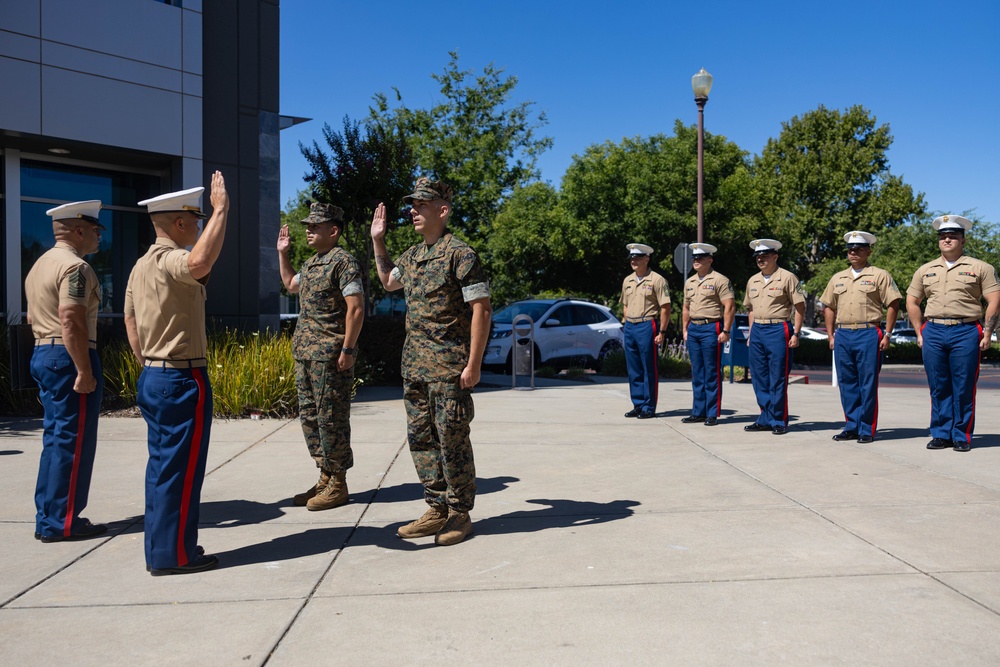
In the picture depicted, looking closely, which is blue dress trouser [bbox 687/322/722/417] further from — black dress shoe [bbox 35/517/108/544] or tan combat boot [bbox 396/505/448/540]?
black dress shoe [bbox 35/517/108/544]

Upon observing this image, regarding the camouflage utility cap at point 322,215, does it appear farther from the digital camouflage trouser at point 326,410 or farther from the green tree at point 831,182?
the green tree at point 831,182

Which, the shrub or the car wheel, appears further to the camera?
the car wheel

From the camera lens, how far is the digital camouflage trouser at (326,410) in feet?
18.1

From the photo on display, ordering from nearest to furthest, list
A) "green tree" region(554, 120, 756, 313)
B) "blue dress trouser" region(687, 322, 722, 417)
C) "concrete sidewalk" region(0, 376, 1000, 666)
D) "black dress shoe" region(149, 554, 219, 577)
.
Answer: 1. "concrete sidewalk" region(0, 376, 1000, 666)
2. "black dress shoe" region(149, 554, 219, 577)
3. "blue dress trouser" region(687, 322, 722, 417)
4. "green tree" region(554, 120, 756, 313)

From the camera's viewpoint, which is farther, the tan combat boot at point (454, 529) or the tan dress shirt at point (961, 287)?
the tan dress shirt at point (961, 287)

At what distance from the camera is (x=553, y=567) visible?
170 inches

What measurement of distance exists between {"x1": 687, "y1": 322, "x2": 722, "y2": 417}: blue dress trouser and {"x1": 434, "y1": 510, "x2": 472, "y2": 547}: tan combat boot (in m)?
5.21

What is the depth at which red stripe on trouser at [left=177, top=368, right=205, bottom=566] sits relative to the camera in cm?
424

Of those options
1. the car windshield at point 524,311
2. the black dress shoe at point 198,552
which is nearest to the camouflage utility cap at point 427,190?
the black dress shoe at point 198,552

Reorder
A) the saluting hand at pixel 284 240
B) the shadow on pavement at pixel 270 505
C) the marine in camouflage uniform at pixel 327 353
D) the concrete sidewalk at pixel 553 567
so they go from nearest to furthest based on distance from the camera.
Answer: the concrete sidewalk at pixel 553 567
the shadow on pavement at pixel 270 505
the marine in camouflage uniform at pixel 327 353
the saluting hand at pixel 284 240

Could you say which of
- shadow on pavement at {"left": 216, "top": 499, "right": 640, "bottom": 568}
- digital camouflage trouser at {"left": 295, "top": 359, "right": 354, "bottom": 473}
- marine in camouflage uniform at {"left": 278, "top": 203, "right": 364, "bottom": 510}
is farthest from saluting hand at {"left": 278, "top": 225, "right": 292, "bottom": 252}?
shadow on pavement at {"left": 216, "top": 499, "right": 640, "bottom": 568}

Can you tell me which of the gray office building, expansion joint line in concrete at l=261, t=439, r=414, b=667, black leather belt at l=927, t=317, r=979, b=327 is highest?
the gray office building

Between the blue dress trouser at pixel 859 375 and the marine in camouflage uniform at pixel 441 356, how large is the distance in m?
4.90

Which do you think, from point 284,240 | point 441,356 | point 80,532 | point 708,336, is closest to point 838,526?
point 441,356
